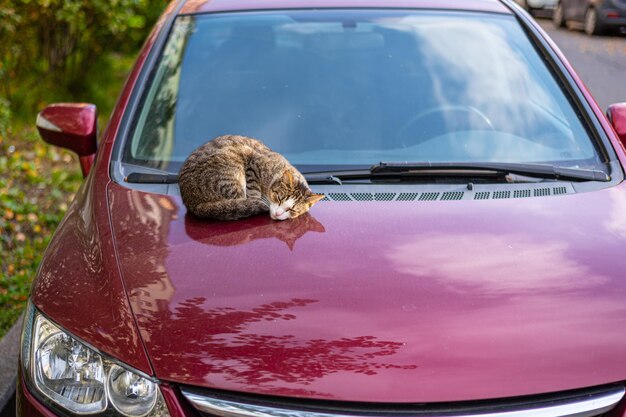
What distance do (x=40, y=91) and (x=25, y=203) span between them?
288 cm

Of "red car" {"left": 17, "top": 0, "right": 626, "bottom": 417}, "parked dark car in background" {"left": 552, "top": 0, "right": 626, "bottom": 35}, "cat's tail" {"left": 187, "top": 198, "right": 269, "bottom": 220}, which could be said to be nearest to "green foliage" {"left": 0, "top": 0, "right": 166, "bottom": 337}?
"red car" {"left": 17, "top": 0, "right": 626, "bottom": 417}

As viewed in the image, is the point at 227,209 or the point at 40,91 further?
the point at 40,91

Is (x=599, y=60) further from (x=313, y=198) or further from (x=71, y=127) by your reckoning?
(x=313, y=198)

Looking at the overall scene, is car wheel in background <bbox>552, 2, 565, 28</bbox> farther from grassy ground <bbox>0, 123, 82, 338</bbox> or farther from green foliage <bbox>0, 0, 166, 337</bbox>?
grassy ground <bbox>0, 123, 82, 338</bbox>

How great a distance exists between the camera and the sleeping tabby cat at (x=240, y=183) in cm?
286

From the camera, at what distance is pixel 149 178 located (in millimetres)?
3182

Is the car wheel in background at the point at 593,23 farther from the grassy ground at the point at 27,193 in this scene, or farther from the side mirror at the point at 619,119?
the side mirror at the point at 619,119

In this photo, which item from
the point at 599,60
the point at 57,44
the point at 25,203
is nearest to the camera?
the point at 25,203

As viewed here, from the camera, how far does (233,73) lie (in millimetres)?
3740

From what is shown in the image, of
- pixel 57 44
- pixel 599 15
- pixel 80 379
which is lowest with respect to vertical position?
pixel 599 15

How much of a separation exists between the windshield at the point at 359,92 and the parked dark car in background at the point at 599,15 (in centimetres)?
1316

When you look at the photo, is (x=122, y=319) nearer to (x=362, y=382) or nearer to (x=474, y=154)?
(x=362, y=382)

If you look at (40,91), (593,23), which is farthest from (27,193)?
(593,23)

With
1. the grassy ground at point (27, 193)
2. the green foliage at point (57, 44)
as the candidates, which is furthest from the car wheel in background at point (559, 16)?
the grassy ground at point (27, 193)
